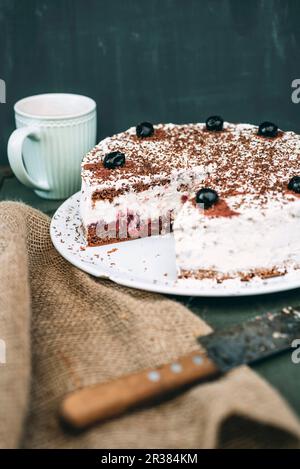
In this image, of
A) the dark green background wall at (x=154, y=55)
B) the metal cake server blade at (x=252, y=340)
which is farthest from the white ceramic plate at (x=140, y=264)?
the dark green background wall at (x=154, y=55)

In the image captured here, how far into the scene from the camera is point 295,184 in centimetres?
249

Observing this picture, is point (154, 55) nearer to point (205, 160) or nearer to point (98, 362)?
point (205, 160)

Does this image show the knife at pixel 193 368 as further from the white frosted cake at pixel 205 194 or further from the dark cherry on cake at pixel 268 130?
the dark cherry on cake at pixel 268 130

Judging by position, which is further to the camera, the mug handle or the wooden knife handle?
the mug handle

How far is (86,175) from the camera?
8.95 ft

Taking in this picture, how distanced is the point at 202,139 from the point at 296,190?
2.63ft

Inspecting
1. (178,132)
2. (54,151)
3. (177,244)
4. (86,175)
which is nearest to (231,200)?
(177,244)

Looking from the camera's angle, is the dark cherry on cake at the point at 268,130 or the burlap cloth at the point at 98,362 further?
the dark cherry on cake at the point at 268,130

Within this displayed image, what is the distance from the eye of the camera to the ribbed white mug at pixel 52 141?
120 inches

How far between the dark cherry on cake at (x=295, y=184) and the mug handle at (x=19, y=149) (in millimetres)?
1343

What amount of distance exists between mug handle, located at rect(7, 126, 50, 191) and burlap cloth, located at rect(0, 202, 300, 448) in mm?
466

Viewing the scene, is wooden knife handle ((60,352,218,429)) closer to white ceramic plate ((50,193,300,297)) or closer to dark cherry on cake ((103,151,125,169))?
white ceramic plate ((50,193,300,297))

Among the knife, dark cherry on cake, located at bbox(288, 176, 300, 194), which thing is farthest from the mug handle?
the knife

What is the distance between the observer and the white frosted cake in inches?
93.7
